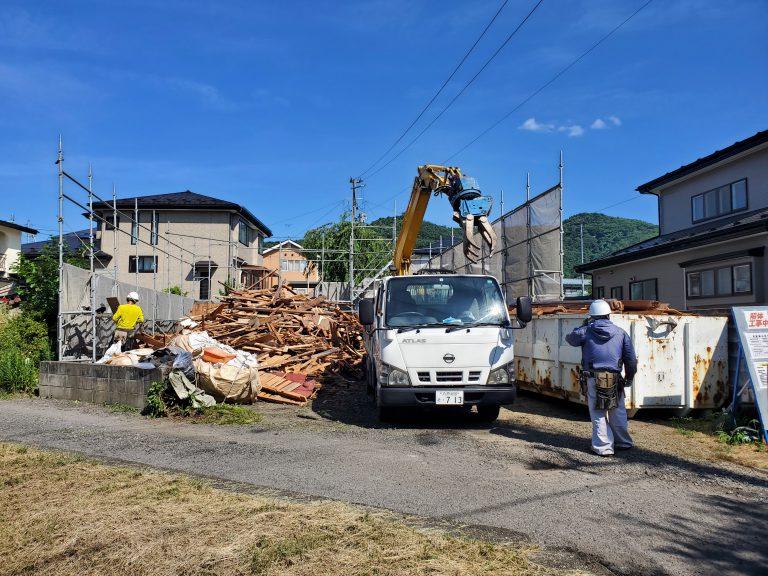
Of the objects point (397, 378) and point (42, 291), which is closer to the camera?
point (397, 378)

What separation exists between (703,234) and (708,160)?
3.50 metres

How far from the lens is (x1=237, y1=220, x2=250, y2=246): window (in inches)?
1399

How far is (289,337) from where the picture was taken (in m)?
13.6

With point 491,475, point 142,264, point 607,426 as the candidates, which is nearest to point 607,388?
point 607,426

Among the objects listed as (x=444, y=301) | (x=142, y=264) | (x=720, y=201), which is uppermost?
(x=720, y=201)

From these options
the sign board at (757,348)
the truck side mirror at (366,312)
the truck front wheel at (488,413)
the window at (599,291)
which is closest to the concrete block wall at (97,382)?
the truck side mirror at (366,312)

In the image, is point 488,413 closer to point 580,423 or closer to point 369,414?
point 580,423

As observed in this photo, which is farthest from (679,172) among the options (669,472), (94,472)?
(94,472)

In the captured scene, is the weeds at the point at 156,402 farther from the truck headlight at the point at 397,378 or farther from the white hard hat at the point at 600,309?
the white hard hat at the point at 600,309

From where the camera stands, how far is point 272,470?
596 cm

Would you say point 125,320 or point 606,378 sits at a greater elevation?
point 125,320

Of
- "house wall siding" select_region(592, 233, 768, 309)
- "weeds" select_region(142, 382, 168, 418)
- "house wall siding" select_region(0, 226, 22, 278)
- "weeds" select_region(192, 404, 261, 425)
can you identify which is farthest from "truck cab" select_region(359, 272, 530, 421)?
"house wall siding" select_region(0, 226, 22, 278)

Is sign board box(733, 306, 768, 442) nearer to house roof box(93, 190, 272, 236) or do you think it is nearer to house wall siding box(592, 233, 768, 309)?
house wall siding box(592, 233, 768, 309)

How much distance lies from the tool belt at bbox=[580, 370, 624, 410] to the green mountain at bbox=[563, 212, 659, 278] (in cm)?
6470
